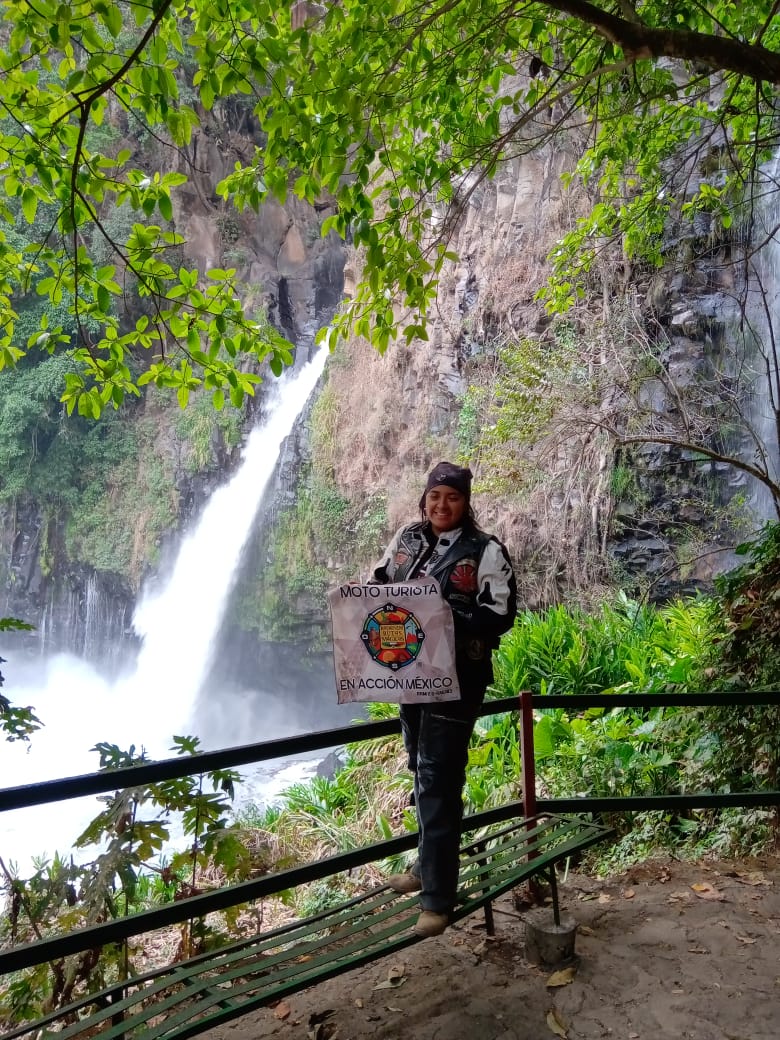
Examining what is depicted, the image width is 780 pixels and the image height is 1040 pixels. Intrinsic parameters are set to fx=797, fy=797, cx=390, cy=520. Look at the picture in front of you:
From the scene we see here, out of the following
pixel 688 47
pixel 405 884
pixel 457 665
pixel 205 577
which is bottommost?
pixel 405 884

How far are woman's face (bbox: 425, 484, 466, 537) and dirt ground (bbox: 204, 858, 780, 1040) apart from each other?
5.29ft

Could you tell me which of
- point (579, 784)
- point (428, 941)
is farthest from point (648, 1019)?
point (579, 784)

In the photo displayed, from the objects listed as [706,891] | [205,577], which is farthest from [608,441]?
[205,577]

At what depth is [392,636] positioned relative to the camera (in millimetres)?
2641

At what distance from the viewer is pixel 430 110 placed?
440 centimetres

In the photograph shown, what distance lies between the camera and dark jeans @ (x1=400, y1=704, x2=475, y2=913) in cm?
266

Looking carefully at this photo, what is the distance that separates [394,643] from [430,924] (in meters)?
0.94

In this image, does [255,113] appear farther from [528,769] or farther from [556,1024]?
[556,1024]

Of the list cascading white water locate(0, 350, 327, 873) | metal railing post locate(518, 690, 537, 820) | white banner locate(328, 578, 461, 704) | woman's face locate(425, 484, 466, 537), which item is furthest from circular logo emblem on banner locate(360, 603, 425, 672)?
cascading white water locate(0, 350, 327, 873)

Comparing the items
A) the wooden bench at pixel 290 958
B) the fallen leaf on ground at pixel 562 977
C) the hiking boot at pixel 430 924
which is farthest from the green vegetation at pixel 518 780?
the fallen leaf on ground at pixel 562 977

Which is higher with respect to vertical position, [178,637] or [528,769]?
[178,637]

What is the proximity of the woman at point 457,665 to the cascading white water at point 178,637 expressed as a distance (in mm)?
14455

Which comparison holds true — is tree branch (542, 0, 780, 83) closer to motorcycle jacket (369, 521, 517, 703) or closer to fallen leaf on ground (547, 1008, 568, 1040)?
motorcycle jacket (369, 521, 517, 703)

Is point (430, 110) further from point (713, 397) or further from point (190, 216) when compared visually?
point (190, 216)
